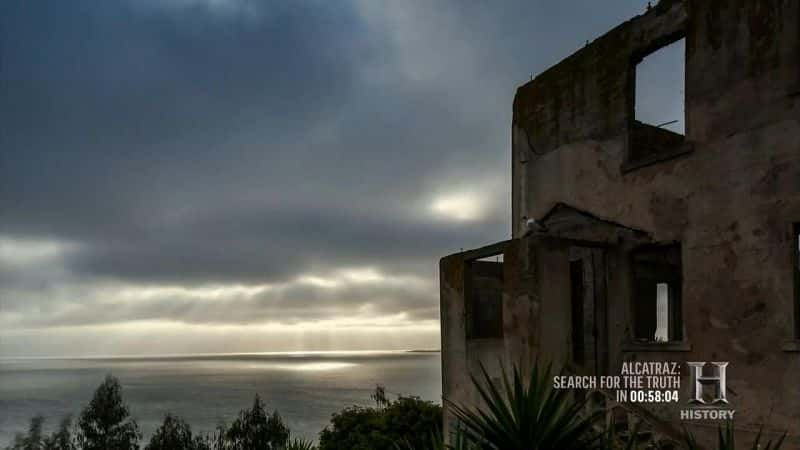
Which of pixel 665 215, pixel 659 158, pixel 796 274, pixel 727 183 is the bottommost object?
pixel 796 274

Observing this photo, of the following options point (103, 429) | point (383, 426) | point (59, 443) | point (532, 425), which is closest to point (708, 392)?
point (532, 425)

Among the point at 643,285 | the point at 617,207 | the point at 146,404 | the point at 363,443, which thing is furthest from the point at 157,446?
the point at 146,404

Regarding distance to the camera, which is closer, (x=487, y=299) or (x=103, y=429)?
(x=487, y=299)

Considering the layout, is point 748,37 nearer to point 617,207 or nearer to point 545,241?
point 617,207

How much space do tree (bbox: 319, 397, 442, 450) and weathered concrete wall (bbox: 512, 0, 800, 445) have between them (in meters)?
8.30

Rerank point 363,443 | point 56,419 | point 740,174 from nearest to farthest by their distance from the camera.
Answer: point 740,174 → point 363,443 → point 56,419

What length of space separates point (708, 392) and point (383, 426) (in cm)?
1085

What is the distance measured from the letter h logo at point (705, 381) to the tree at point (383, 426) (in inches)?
363

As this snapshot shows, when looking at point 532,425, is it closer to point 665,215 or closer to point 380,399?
point 665,215

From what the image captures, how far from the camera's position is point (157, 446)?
37.5 metres

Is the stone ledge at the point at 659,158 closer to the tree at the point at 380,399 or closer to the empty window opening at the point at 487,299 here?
the empty window opening at the point at 487,299

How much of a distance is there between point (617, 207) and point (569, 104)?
223 centimetres

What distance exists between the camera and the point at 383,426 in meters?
17.5

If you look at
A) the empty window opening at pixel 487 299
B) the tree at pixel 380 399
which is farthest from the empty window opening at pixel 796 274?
the tree at pixel 380 399
